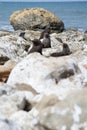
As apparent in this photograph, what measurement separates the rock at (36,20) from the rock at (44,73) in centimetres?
2987

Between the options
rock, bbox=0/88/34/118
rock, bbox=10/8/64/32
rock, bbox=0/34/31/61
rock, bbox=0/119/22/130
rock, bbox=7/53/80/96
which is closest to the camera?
rock, bbox=0/119/22/130

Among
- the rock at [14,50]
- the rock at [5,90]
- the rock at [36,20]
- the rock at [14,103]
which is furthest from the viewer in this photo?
the rock at [36,20]

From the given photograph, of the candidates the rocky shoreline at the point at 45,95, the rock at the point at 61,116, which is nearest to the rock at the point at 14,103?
the rocky shoreline at the point at 45,95

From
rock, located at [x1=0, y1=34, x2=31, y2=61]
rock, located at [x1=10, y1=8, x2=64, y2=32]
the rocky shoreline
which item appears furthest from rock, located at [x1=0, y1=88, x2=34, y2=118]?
rock, located at [x1=10, y1=8, x2=64, y2=32]

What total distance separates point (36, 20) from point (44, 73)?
31004 mm

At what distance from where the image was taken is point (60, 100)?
5.75 meters

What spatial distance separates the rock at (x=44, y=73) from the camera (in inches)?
294

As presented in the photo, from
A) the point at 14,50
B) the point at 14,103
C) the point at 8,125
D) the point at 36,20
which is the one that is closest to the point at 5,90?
the point at 14,103

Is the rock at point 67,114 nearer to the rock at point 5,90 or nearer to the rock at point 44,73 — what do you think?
the rock at point 5,90

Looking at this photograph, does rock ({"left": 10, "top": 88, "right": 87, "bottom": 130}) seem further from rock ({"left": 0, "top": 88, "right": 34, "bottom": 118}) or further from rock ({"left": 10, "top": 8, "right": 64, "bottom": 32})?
rock ({"left": 10, "top": 8, "right": 64, "bottom": 32})

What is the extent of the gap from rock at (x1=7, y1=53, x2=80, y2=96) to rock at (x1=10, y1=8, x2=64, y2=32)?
29.9 metres

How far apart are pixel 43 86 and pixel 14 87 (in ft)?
1.55

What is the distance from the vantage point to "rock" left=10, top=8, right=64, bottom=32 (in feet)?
124

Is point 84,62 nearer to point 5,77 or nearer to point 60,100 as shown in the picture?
point 5,77
